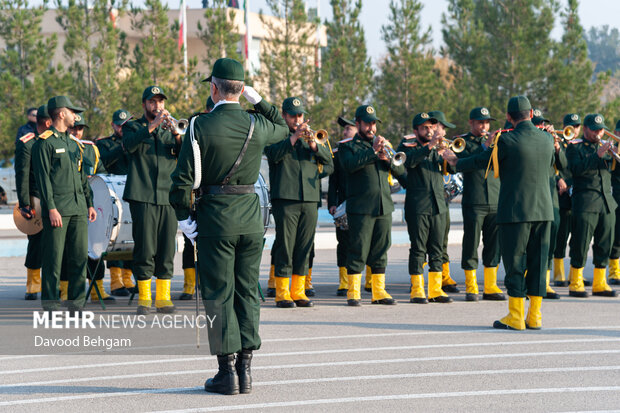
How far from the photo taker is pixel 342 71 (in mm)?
37719

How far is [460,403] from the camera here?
6.44m

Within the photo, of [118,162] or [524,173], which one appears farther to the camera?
[118,162]

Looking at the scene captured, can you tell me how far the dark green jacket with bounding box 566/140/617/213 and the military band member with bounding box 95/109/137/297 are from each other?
18.1 feet

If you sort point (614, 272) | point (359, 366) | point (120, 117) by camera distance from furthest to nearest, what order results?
point (614, 272), point (120, 117), point (359, 366)

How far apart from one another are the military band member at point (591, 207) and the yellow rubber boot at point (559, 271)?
2.85ft

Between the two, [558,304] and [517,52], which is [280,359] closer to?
[558,304]

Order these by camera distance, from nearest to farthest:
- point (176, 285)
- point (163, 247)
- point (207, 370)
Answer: point (207, 370) → point (163, 247) → point (176, 285)

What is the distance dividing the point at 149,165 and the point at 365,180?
2494 mm

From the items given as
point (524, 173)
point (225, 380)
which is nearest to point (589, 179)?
point (524, 173)

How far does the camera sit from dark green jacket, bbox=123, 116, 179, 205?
10.2m

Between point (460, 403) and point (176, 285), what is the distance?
7.34 meters

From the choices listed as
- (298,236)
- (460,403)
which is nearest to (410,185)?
(298,236)

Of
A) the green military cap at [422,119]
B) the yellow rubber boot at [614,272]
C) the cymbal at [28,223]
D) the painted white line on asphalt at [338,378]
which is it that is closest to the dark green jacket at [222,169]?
the painted white line on asphalt at [338,378]

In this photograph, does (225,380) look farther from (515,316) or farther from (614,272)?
(614,272)
